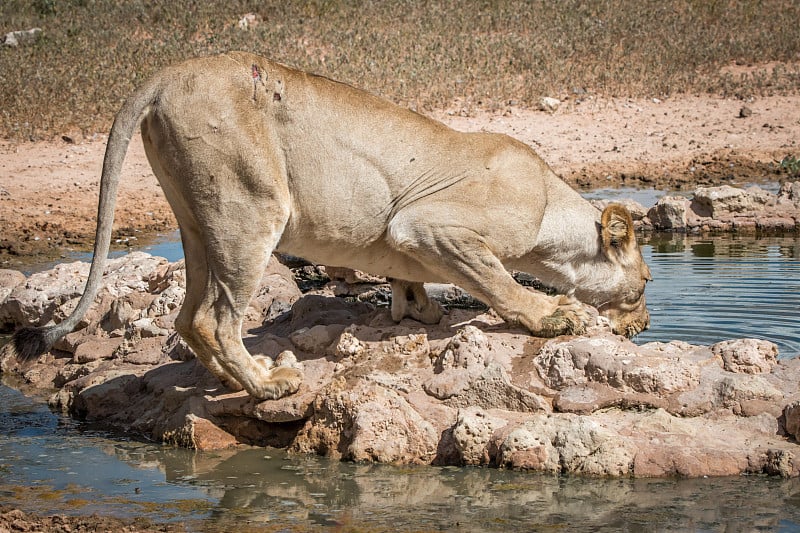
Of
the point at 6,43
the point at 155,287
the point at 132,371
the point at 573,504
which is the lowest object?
the point at 573,504

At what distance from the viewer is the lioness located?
20.3 feet

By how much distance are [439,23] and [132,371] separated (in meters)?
18.2

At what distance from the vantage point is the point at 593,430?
18.7 feet

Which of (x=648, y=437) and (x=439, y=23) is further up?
(x=439, y=23)

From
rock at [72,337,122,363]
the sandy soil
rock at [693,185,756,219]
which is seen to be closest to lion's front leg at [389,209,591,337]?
rock at [72,337,122,363]

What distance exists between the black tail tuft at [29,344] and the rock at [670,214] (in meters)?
8.61

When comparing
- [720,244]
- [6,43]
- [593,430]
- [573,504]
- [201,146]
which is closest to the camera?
[573,504]

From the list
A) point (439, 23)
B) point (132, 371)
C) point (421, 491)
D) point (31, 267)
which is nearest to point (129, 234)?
point (31, 267)

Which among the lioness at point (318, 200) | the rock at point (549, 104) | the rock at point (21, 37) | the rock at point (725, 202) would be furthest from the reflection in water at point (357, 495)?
the rock at point (21, 37)

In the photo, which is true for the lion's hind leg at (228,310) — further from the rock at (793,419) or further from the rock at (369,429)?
the rock at (793,419)

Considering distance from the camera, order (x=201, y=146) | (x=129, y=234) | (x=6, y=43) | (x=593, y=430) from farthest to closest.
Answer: (x=6, y=43), (x=129, y=234), (x=201, y=146), (x=593, y=430)

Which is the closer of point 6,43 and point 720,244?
point 720,244

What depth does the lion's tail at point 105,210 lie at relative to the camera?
6230 millimetres

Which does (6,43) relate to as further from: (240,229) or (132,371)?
(240,229)
